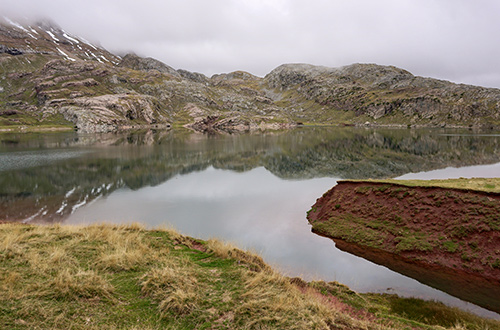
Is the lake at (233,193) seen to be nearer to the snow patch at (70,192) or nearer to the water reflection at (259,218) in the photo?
the water reflection at (259,218)

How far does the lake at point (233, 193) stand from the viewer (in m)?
20.1

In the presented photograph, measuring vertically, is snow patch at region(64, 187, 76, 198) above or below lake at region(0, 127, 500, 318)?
below

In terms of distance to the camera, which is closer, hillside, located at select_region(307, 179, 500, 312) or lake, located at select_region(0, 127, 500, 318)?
hillside, located at select_region(307, 179, 500, 312)

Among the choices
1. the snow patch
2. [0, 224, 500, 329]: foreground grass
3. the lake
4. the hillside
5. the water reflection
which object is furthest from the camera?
the snow patch

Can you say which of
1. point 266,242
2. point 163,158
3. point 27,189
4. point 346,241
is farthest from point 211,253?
point 163,158

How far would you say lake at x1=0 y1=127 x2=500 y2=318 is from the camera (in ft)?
65.9

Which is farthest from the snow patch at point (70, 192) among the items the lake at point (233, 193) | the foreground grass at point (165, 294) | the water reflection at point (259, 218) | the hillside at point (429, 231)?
the hillside at point (429, 231)

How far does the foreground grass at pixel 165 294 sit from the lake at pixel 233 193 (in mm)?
2952

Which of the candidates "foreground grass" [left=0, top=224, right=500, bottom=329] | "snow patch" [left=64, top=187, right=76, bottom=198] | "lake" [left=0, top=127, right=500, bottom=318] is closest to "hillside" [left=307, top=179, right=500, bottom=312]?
"lake" [left=0, top=127, right=500, bottom=318]

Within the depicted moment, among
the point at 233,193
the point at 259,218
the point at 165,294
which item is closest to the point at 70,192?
the point at 233,193

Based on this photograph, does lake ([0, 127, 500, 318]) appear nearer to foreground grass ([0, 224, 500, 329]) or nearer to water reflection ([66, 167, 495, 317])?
water reflection ([66, 167, 495, 317])

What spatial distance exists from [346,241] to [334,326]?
1564 centimetres

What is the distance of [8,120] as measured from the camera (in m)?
188

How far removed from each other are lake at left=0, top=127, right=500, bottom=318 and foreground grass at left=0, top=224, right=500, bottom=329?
2952 mm
